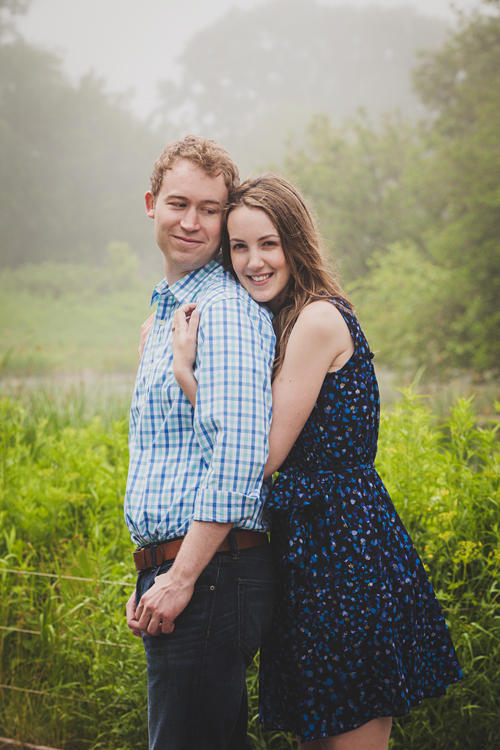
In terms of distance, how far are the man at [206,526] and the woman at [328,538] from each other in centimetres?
7

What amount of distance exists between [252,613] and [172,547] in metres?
0.25

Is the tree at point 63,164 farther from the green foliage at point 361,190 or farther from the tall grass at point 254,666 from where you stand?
the tall grass at point 254,666

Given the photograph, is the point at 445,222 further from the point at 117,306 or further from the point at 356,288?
the point at 117,306

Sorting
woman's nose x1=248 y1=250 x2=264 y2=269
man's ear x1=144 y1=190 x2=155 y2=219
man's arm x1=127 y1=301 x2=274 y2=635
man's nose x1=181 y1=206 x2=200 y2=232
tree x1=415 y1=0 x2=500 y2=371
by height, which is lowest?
man's arm x1=127 y1=301 x2=274 y2=635

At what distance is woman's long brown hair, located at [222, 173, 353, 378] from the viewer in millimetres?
1567

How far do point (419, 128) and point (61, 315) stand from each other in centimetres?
1213

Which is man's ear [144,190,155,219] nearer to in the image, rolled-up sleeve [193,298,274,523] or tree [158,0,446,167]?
rolled-up sleeve [193,298,274,523]

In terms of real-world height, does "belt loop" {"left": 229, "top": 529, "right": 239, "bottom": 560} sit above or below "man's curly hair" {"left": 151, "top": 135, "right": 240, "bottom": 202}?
below

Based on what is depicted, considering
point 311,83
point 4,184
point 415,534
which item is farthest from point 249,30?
point 415,534

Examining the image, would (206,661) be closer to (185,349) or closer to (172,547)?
(172,547)

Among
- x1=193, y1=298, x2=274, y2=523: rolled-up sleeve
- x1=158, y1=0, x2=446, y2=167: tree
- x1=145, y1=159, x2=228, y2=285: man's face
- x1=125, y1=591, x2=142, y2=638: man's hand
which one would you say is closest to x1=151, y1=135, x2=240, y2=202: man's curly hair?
x1=145, y1=159, x2=228, y2=285: man's face

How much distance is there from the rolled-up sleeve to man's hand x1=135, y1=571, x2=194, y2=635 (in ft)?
0.56

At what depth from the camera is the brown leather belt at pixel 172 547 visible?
1.40 meters

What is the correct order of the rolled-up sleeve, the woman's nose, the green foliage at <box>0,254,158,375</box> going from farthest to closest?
the green foliage at <box>0,254,158,375</box> < the woman's nose < the rolled-up sleeve
